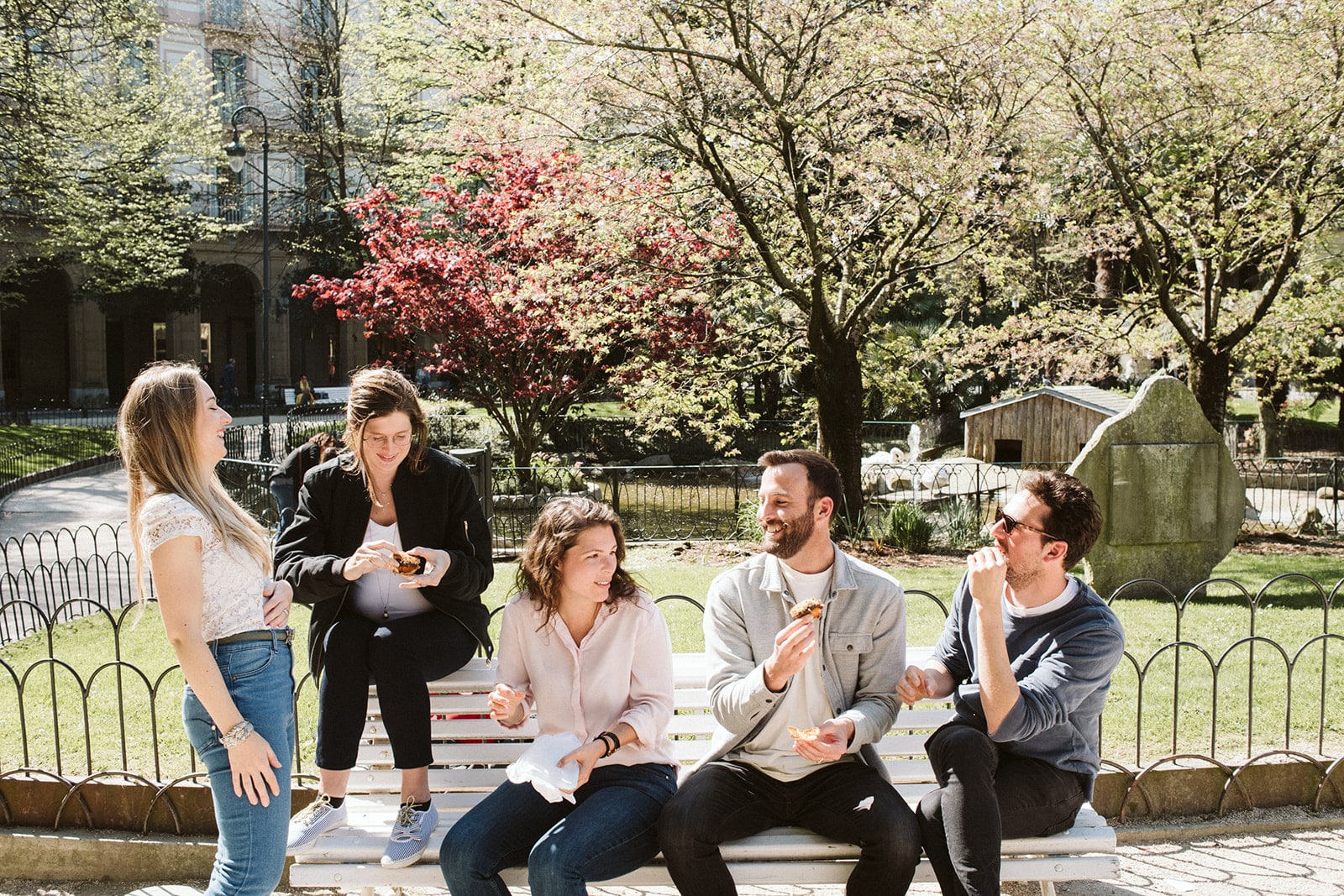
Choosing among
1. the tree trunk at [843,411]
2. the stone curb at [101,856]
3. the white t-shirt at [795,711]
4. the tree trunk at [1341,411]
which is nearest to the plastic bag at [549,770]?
the white t-shirt at [795,711]

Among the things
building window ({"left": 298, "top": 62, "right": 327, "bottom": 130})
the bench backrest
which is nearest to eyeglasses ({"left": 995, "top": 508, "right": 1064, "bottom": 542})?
the bench backrest

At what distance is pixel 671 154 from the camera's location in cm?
1296

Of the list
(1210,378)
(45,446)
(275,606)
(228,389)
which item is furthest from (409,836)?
(228,389)

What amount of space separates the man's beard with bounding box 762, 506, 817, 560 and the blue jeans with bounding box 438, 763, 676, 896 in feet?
2.73

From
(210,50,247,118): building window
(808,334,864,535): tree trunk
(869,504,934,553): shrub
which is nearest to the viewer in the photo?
(869,504,934,553): shrub

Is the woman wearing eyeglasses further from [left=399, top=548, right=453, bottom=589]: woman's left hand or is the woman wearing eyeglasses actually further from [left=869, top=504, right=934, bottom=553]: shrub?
[left=869, top=504, right=934, bottom=553]: shrub

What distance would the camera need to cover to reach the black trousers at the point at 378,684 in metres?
3.56

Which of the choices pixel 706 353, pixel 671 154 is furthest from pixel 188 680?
pixel 706 353

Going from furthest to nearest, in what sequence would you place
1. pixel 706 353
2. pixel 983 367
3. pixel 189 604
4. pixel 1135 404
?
pixel 983 367 < pixel 706 353 < pixel 1135 404 < pixel 189 604

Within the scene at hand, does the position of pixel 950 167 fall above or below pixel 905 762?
above

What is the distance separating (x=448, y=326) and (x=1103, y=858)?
46.6 ft

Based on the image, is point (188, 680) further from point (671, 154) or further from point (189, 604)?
point (671, 154)

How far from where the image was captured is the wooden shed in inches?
656

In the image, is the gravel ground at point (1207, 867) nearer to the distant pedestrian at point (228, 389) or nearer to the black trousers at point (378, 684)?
the black trousers at point (378, 684)
